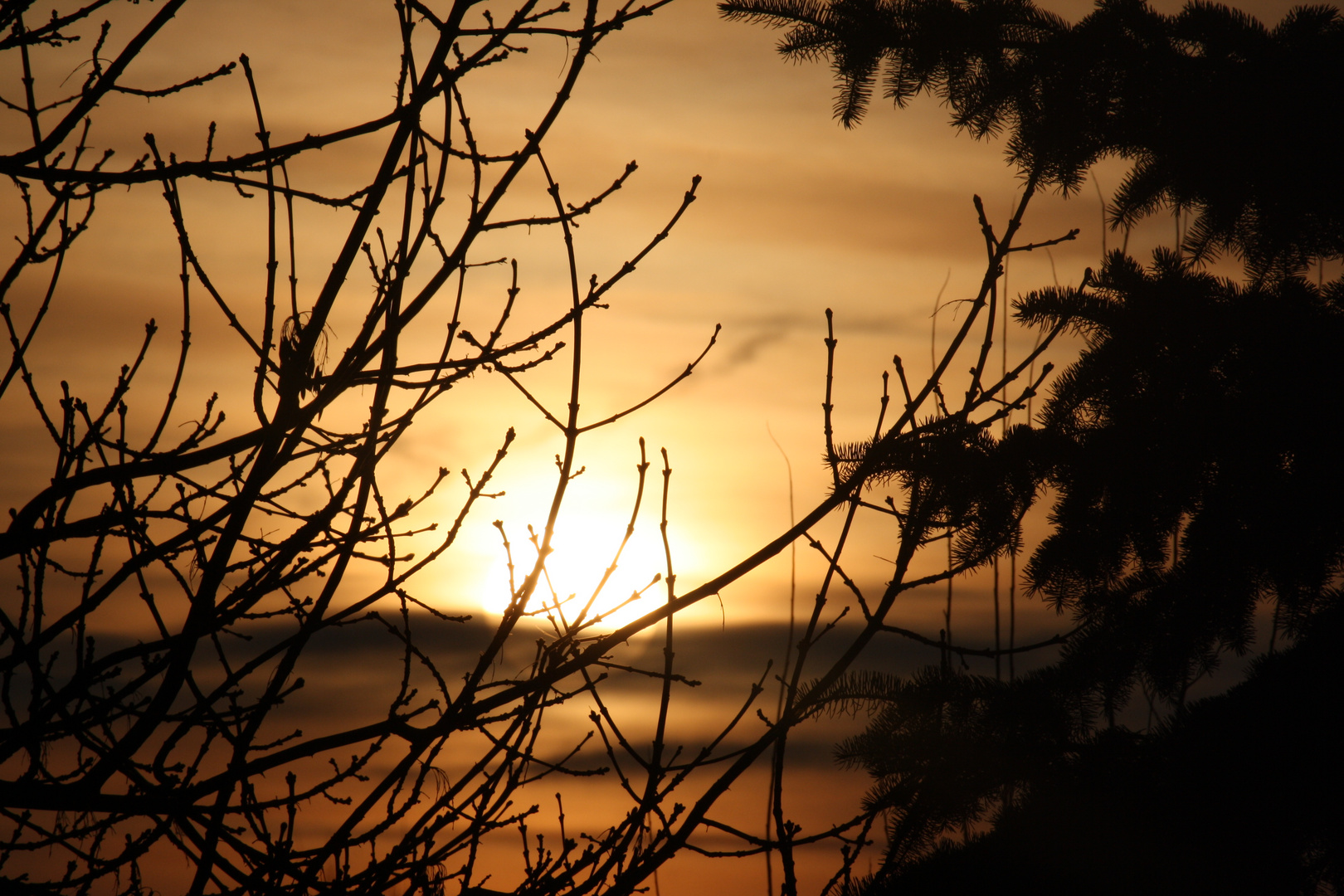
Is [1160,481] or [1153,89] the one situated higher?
[1153,89]

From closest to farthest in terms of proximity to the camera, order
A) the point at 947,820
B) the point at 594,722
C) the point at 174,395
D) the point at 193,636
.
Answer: the point at 193,636, the point at 174,395, the point at 594,722, the point at 947,820

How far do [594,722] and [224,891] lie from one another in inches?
30.0

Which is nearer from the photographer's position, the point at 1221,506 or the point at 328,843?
the point at 328,843

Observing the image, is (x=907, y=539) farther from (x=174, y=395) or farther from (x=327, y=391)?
(x=174, y=395)

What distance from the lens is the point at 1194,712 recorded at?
3195 millimetres

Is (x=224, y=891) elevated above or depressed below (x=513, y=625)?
below

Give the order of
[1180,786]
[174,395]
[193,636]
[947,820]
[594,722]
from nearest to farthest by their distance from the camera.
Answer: [193,636] → [174,395] → [594,722] → [1180,786] → [947,820]

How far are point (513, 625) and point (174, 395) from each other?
0.89 m

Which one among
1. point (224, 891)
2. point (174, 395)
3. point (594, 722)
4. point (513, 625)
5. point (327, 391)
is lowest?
point (224, 891)

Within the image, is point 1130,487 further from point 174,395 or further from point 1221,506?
point 174,395

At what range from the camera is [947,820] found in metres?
3.26

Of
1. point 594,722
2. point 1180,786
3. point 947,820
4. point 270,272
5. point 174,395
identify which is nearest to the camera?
point 270,272

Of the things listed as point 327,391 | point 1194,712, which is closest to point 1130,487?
point 1194,712

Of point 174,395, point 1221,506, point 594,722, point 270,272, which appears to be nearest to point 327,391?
point 270,272
